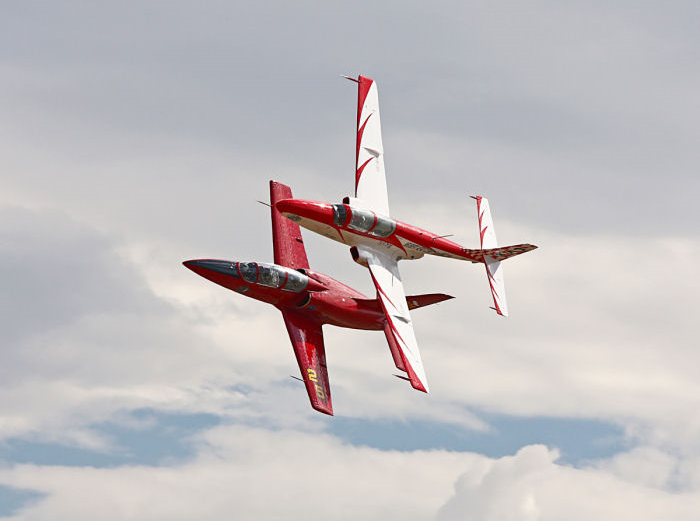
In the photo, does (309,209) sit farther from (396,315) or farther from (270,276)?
(396,315)

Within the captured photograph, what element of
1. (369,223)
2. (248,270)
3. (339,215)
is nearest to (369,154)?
(369,223)

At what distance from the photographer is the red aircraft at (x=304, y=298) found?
4981cm

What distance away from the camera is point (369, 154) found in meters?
54.9

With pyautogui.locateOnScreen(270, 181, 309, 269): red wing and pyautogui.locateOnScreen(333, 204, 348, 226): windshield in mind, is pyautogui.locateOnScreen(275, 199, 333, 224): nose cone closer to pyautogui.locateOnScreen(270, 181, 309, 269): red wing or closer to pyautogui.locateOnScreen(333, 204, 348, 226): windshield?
pyautogui.locateOnScreen(333, 204, 348, 226): windshield

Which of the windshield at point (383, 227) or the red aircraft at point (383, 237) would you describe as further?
the windshield at point (383, 227)

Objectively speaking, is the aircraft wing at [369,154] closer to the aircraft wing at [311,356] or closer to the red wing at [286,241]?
the red wing at [286,241]

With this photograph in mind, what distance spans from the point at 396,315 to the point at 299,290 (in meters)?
4.57

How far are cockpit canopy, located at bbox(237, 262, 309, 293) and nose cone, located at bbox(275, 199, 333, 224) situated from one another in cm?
255

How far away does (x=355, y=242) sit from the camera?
170 feet

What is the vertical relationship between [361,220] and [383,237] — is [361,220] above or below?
above

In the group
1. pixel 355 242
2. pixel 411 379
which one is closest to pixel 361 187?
pixel 355 242

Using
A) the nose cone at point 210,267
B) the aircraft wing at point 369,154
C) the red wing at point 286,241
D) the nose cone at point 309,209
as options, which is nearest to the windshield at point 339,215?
the nose cone at point 309,209

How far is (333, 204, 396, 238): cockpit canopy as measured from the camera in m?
51.1

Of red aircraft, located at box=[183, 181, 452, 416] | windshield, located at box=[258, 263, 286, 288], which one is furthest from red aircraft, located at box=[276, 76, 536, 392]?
windshield, located at box=[258, 263, 286, 288]
